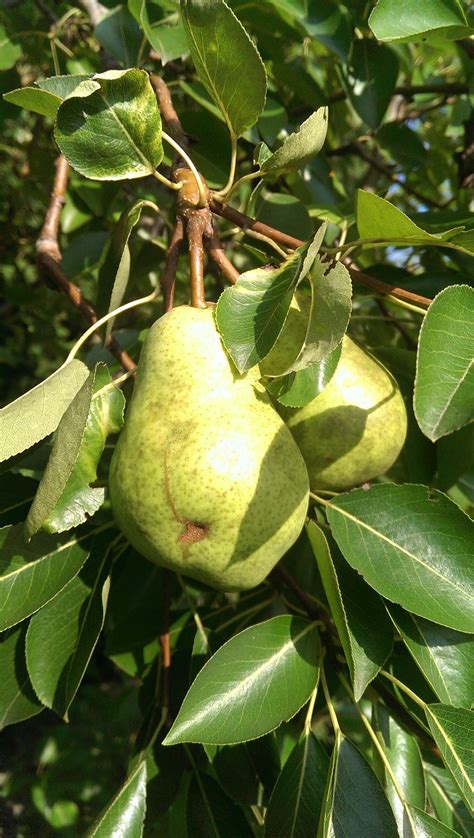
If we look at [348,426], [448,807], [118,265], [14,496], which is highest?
[118,265]

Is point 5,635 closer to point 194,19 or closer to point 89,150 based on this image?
point 89,150

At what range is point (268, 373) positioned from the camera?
113 cm

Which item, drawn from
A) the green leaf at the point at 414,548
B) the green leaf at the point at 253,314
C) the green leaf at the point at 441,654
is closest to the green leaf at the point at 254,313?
the green leaf at the point at 253,314

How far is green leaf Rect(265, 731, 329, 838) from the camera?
3.57 ft

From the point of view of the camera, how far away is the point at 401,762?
1.19 m

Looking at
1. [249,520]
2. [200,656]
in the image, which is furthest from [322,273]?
[200,656]

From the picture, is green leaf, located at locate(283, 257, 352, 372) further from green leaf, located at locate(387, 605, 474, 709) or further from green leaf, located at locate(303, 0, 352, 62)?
green leaf, located at locate(303, 0, 352, 62)

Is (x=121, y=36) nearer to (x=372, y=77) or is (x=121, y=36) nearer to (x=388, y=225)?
(x=372, y=77)

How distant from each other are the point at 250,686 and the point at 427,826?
34 centimetres

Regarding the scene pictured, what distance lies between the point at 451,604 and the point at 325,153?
1381 mm

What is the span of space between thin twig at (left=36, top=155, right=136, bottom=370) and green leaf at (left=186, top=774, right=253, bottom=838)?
78cm

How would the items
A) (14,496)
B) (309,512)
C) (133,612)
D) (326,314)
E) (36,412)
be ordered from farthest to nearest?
(133,612)
(309,512)
(14,496)
(36,412)
(326,314)

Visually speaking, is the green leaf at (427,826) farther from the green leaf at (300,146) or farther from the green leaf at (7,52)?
the green leaf at (7,52)

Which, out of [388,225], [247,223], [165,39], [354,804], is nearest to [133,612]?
[354,804]
